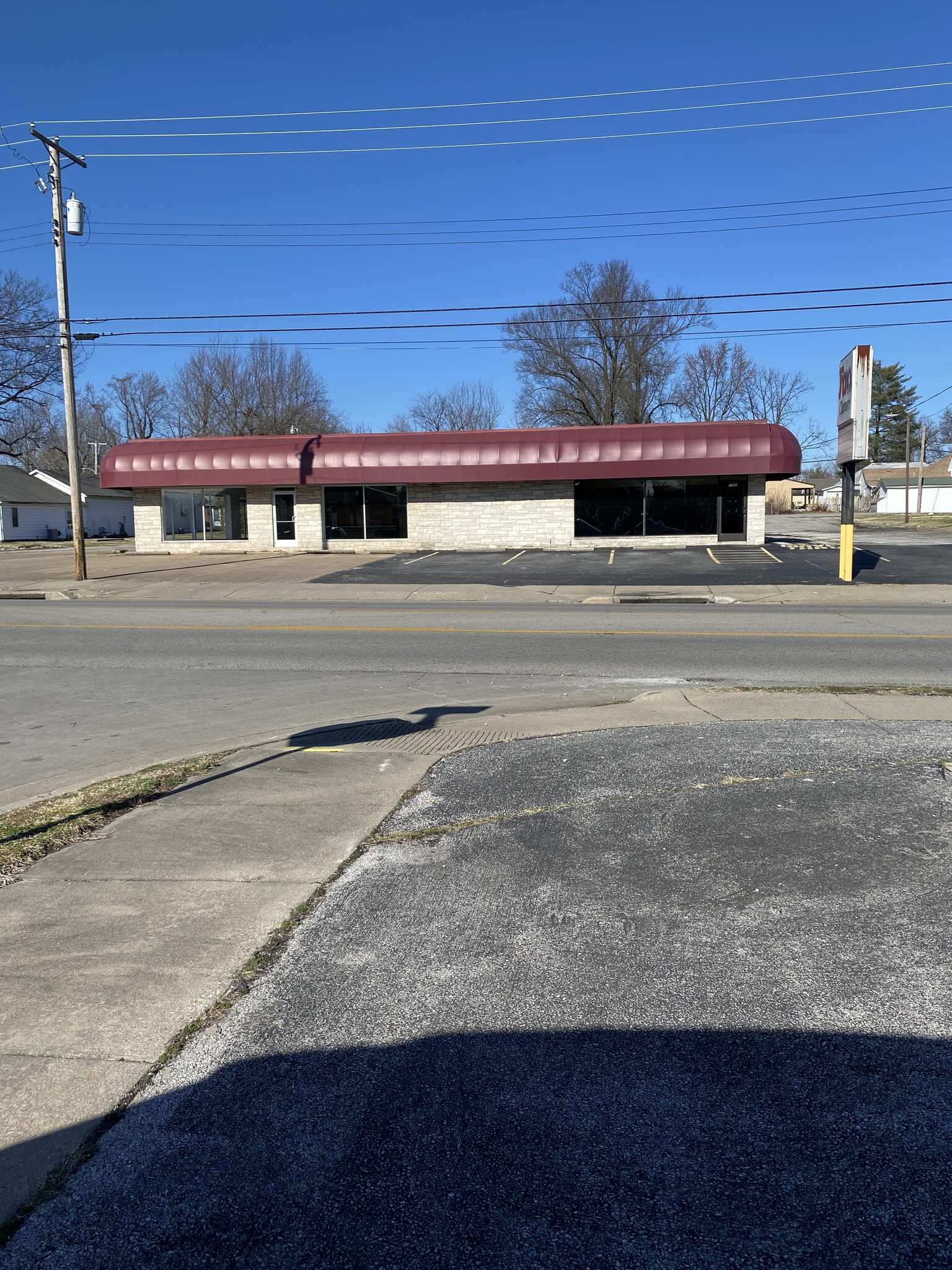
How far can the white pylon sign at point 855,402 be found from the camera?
20.6 meters

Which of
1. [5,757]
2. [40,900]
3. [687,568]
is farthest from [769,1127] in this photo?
[687,568]

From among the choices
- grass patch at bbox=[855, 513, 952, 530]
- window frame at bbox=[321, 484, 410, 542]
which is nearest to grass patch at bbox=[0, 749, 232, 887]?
window frame at bbox=[321, 484, 410, 542]

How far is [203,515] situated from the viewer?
35938 millimetres

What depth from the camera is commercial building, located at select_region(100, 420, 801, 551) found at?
1244 inches

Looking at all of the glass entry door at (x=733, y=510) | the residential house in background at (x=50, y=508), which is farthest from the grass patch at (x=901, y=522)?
the residential house in background at (x=50, y=508)

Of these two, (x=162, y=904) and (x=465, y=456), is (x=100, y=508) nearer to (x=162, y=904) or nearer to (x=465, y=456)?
(x=465, y=456)

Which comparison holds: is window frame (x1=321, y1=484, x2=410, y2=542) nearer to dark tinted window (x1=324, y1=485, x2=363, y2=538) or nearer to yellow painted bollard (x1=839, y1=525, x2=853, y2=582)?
dark tinted window (x1=324, y1=485, x2=363, y2=538)

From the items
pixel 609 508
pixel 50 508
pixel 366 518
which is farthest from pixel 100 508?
pixel 609 508

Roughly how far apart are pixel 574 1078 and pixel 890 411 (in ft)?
385

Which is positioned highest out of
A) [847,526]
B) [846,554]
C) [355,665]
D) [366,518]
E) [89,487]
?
[89,487]

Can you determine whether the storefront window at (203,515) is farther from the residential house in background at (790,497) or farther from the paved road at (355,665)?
the residential house in background at (790,497)

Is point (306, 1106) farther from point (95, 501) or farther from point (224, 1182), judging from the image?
point (95, 501)

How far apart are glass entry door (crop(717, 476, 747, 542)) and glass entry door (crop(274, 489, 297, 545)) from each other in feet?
51.0

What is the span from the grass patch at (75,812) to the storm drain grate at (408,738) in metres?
1.12
